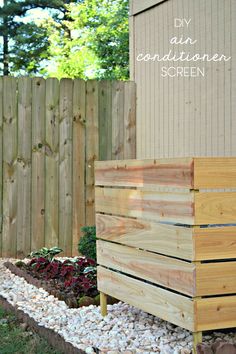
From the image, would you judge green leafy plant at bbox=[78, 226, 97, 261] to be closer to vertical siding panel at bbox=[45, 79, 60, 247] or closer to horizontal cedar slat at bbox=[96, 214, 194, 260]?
vertical siding panel at bbox=[45, 79, 60, 247]

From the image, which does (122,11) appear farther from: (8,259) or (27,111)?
(8,259)

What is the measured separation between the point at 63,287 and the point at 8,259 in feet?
5.63

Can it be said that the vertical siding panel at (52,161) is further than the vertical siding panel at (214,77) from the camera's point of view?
Yes

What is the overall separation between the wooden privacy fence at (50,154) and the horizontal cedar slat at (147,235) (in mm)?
2590

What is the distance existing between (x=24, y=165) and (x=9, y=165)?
6.2 inches

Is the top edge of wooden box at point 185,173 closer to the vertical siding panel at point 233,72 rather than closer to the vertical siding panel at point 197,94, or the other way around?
the vertical siding panel at point 233,72

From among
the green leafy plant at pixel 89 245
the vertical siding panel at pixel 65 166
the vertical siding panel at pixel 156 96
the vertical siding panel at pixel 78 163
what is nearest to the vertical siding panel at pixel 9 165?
the vertical siding panel at pixel 65 166

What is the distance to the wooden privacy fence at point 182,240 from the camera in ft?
9.96

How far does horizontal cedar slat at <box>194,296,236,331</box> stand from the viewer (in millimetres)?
3047

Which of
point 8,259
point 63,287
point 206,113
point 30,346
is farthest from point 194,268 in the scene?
point 8,259

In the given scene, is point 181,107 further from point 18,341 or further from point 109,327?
point 18,341

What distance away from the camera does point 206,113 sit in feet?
19.7

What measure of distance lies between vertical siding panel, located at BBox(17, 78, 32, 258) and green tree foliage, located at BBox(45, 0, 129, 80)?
6675 millimetres

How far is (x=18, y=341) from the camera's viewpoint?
3654mm
